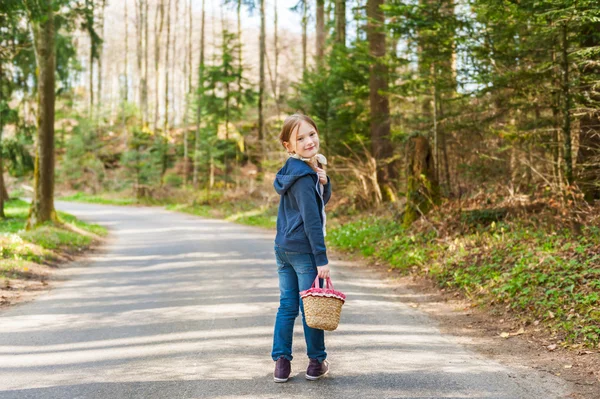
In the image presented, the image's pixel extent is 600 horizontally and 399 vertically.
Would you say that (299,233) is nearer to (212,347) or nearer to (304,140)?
(304,140)

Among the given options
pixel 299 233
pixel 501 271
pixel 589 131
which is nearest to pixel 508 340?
pixel 501 271

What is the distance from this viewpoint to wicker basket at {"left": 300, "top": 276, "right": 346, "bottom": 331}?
13.1 feet

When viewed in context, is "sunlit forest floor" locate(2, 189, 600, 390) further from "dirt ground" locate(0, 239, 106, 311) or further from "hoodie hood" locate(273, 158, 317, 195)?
"hoodie hood" locate(273, 158, 317, 195)

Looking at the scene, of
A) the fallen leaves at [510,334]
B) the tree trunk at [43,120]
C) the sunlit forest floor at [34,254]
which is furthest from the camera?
the tree trunk at [43,120]

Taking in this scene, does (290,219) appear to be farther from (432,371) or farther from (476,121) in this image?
(476,121)

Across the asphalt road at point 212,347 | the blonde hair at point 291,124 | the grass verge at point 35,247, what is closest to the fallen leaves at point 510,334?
the asphalt road at point 212,347

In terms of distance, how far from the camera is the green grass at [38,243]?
9927 mm

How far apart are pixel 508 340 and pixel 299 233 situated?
2.82 metres

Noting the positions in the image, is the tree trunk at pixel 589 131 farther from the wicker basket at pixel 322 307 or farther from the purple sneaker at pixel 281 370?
the purple sneaker at pixel 281 370

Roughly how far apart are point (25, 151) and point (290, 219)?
71.2ft

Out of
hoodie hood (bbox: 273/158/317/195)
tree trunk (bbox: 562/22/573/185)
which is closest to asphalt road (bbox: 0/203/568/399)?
hoodie hood (bbox: 273/158/317/195)

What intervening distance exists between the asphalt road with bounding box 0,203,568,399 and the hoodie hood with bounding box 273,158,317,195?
57.2 inches

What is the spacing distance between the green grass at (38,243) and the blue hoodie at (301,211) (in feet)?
21.7

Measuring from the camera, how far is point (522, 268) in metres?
7.41
